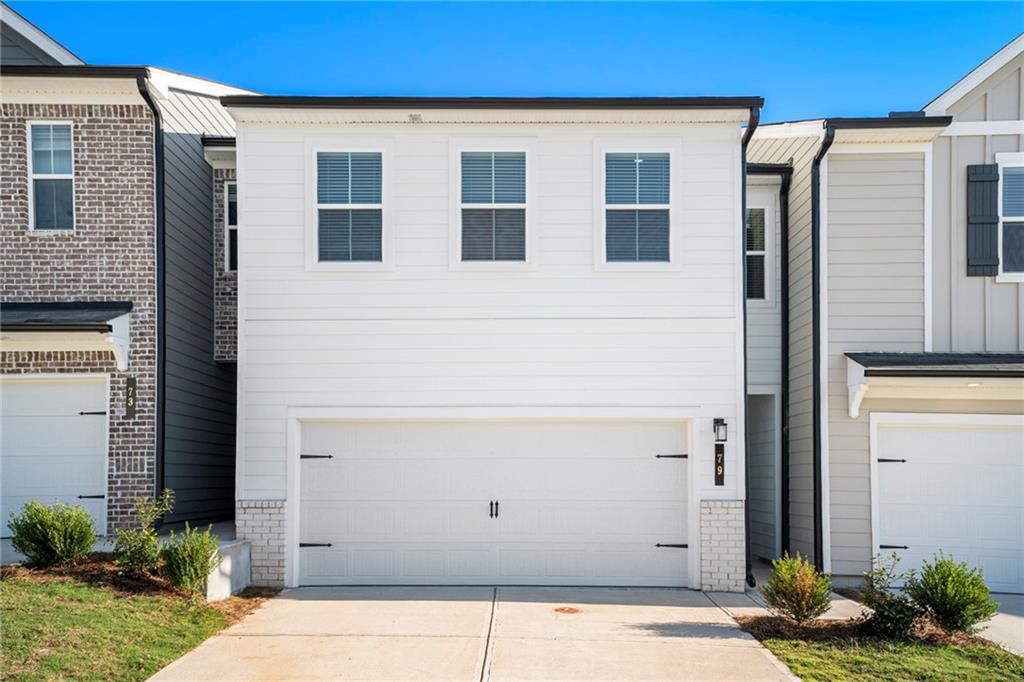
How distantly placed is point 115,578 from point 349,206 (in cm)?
487

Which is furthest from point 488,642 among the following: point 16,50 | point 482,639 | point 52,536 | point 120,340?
point 16,50

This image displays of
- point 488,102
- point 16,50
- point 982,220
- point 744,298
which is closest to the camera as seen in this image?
point 488,102

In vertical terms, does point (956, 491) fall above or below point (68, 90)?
below

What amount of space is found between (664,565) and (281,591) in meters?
4.49

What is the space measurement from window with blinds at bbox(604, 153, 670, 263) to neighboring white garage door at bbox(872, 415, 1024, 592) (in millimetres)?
3605

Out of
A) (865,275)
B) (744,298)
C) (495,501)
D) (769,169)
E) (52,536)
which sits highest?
(769,169)

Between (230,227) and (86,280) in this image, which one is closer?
(86,280)

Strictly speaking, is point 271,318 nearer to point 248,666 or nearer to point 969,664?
point 248,666

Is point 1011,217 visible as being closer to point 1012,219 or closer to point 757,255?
point 1012,219

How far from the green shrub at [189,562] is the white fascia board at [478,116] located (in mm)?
4982

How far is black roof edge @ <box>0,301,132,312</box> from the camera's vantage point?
11.4m

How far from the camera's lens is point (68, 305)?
1149 centimetres

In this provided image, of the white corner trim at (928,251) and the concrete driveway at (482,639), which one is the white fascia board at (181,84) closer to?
the concrete driveway at (482,639)

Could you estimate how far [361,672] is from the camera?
25.2ft
